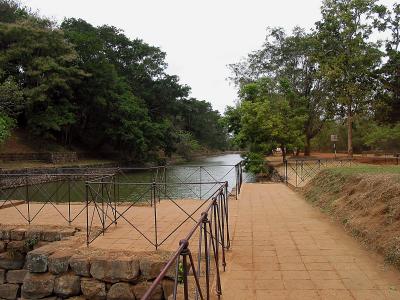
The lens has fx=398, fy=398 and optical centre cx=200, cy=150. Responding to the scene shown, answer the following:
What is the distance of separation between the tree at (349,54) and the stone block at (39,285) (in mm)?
25919

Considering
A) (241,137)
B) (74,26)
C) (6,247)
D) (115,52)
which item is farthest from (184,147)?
(6,247)

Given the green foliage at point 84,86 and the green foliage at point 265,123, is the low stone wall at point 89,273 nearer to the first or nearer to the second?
the green foliage at point 265,123

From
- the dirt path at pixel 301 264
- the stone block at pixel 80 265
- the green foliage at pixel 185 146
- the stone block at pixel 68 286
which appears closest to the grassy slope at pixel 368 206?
the dirt path at pixel 301 264

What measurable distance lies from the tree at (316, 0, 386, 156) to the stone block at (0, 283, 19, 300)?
84.3 ft

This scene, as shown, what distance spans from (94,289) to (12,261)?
3026 mm

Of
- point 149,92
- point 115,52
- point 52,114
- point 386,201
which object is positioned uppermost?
point 115,52

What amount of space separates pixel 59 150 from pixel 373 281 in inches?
1374

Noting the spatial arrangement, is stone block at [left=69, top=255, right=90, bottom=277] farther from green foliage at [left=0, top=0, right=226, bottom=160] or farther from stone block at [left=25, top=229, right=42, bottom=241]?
green foliage at [left=0, top=0, right=226, bottom=160]

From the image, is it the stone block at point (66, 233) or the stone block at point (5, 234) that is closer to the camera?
the stone block at point (66, 233)

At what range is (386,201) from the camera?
8.01m

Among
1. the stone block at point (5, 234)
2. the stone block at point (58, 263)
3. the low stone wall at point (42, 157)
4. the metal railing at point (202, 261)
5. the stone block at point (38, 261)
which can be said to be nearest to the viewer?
the metal railing at point (202, 261)

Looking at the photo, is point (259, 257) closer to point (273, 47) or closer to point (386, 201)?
point (386, 201)

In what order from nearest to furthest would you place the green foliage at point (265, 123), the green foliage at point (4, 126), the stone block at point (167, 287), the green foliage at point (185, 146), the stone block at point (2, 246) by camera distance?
the stone block at point (167, 287) < the stone block at point (2, 246) < the green foliage at point (4, 126) < the green foliage at point (265, 123) < the green foliage at point (185, 146)

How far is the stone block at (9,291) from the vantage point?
7.77m
